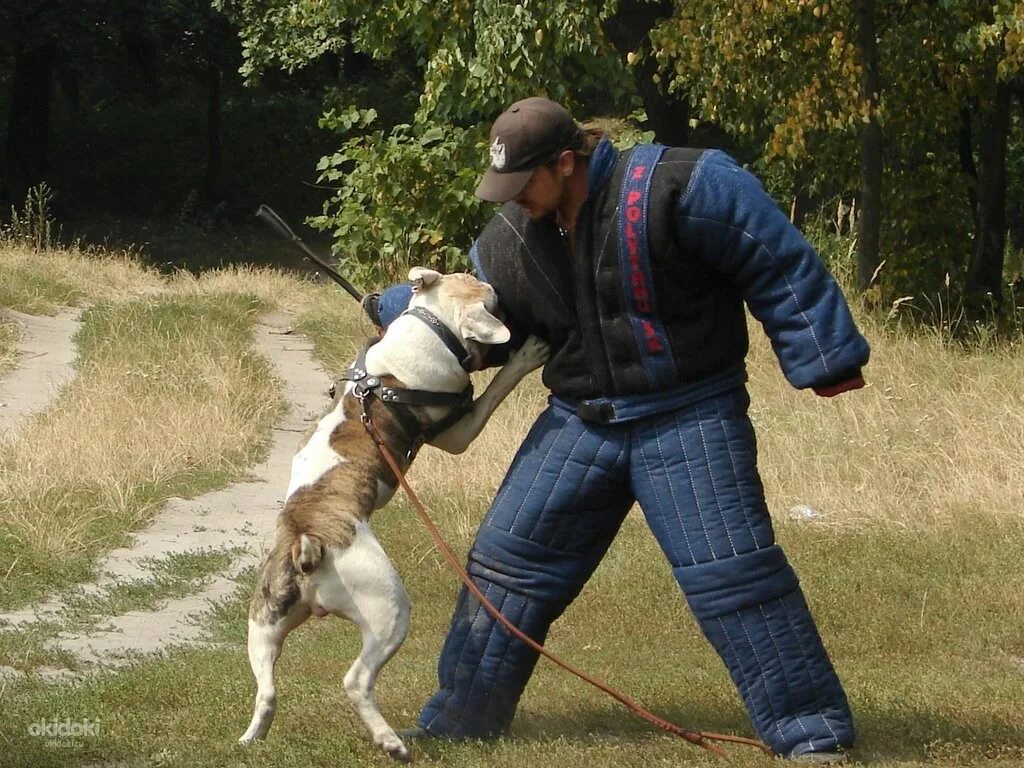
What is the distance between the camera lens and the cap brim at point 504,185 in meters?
4.27

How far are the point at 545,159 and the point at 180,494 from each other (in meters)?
5.34

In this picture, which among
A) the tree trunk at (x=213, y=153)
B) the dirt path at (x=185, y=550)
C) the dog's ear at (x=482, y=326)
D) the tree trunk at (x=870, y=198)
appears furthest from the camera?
the tree trunk at (x=213, y=153)

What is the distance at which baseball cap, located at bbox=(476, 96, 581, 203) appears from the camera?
4.25 metres

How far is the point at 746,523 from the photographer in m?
4.33

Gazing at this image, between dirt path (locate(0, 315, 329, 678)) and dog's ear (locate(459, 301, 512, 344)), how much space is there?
2474mm

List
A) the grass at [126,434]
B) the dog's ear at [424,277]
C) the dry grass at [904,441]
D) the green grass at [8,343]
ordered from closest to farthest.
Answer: the dog's ear at [424,277], the grass at [126,434], the dry grass at [904,441], the green grass at [8,343]

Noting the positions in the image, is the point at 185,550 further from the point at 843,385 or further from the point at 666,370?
the point at 843,385

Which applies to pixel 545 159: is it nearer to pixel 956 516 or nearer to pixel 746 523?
pixel 746 523

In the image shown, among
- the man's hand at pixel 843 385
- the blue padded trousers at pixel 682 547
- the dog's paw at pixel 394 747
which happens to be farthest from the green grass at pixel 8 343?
the man's hand at pixel 843 385

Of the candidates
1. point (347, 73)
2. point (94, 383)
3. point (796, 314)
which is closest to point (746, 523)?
point (796, 314)

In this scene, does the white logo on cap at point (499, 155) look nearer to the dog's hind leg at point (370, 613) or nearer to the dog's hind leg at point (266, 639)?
the dog's hind leg at point (370, 613)

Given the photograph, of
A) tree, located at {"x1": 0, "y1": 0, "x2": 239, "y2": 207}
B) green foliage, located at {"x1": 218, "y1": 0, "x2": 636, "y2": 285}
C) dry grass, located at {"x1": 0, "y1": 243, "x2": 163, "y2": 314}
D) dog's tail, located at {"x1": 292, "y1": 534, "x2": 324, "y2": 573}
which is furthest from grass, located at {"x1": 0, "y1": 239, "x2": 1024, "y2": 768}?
tree, located at {"x1": 0, "y1": 0, "x2": 239, "y2": 207}

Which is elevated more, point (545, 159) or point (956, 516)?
point (545, 159)

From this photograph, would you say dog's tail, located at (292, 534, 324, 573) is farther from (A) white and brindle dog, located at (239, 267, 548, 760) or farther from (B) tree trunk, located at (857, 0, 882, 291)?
(B) tree trunk, located at (857, 0, 882, 291)
